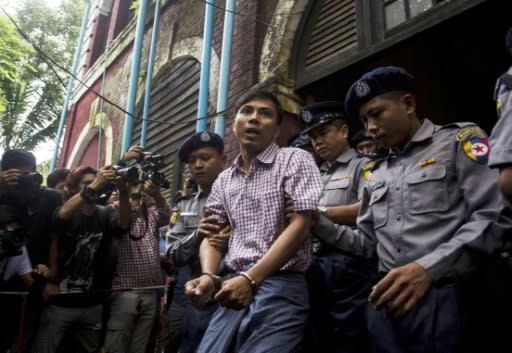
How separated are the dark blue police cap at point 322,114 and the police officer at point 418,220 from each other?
729 millimetres

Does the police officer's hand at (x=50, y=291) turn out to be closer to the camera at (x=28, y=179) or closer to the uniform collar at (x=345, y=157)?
the camera at (x=28, y=179)

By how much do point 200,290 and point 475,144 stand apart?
1.13 m

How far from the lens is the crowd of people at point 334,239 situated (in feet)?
4.54

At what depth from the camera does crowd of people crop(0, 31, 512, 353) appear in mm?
1383

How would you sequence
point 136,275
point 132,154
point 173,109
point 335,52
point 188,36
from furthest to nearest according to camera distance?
1. point 173,109
2. point 188,36
3. point 335,52
4. point 136,275
5. point 132,154

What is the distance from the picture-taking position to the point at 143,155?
3.36m

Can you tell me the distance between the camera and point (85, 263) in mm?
3215

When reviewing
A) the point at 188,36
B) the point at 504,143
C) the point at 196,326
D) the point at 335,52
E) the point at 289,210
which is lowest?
the point at 196,326

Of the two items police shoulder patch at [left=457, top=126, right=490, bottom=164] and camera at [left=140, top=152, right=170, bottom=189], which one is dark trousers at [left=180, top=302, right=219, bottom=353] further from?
police shoulder patch at [left=457, top=126, right=490, bottom=164]

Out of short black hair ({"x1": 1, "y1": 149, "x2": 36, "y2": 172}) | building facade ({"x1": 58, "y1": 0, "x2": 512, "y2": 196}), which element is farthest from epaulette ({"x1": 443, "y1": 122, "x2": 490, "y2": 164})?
short black hair ({"x1": 1, "y1": 149, "x2": 36, "y2": 172})

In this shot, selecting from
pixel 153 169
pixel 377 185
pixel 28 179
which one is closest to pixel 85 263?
pixel 28 179

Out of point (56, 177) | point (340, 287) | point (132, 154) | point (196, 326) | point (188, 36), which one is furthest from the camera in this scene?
point (188, 36)

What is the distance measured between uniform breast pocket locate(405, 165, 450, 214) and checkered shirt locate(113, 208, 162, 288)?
241 centimetres

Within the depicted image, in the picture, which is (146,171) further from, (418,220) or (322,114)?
(418,220)
